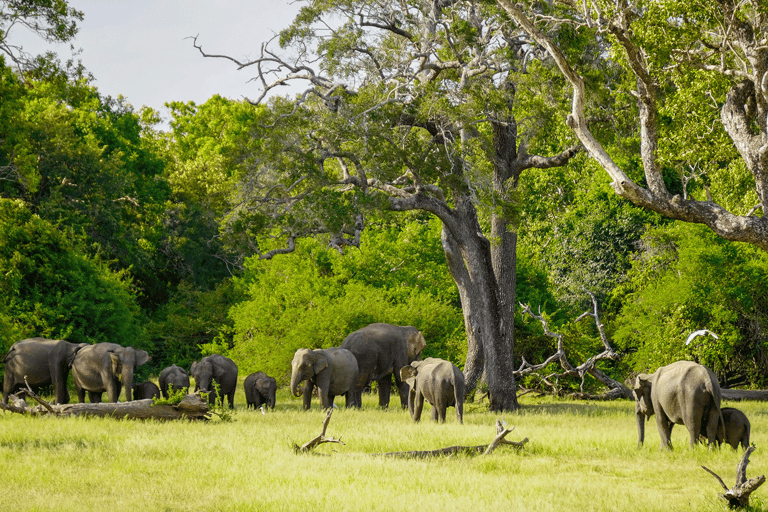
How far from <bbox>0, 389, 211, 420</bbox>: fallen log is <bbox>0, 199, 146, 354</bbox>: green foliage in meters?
6.37

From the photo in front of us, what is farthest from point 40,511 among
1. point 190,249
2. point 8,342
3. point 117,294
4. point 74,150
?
point 190,249

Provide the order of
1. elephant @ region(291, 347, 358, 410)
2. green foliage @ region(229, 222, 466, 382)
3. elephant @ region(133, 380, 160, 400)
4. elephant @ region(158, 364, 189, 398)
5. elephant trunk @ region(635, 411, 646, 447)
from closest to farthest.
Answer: elephant trunk @ region(635, 411, 646, 447) → elephant @ region(291, 347, 358, 410) → elephant @ region(133, 380, 160, 400) → elephant @ region(158, 364, 189, 398) → green foliage @ region(229, 222, 466, 382)

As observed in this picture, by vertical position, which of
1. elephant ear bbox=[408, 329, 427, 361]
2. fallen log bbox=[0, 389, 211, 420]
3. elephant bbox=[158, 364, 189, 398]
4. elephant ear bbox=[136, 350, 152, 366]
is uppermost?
elephant ear bbox=[408, 329, 427, 361]

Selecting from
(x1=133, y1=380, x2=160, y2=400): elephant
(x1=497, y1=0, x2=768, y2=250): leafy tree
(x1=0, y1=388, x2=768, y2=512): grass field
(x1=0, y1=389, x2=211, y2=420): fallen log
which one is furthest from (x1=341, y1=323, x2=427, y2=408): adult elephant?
(x1=497, y1=0, x2=768, y2=250): leafy tree

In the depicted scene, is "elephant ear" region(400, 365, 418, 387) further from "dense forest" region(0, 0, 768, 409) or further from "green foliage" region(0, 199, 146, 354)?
"green foliage" region(0, 199, 146, 354)

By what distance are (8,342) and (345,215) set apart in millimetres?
9589

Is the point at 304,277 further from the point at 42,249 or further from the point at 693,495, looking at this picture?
the point at 693,495

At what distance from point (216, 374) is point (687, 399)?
12.9 meters

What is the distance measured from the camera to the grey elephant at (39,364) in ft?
63.9

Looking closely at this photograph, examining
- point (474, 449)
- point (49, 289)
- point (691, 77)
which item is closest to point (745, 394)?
point (691, 77)

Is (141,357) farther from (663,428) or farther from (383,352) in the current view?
(663,428)

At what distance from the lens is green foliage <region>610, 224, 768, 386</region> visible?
24312mm

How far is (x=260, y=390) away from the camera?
2070 centimetres

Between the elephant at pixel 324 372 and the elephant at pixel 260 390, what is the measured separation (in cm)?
94
